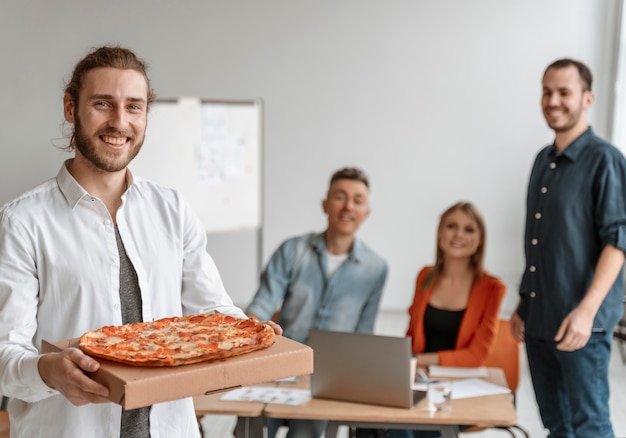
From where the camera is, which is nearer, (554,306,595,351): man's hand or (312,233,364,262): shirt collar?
(554,306,595,351): man's hand

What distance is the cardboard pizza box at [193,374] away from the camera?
1.47 meters

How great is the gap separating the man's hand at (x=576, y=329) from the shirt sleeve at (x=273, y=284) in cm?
124

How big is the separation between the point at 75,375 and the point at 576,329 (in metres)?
2.05

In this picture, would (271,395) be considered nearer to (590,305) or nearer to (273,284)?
(273,284)

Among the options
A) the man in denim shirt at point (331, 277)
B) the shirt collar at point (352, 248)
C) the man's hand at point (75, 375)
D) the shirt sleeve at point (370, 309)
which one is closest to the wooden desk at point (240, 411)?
the man in denim shirt at point (331, 277)

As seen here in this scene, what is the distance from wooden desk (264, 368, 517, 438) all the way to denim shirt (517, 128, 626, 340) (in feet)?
1.61

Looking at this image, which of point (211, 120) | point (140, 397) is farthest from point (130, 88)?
point (211, 120)

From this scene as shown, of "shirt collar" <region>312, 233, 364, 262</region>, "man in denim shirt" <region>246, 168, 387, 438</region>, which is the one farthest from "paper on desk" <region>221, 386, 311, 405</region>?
"shirt collar" <region>312, 233, 364, 262</region>

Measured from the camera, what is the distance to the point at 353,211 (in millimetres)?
3689

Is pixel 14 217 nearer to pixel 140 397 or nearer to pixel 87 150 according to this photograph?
pixel 87 150

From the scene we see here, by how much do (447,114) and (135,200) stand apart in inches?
212

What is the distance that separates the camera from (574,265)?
3.20m

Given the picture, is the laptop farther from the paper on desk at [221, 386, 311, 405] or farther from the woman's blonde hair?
the woman's blonde hair

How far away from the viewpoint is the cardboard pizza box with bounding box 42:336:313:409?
1467 millimetres
